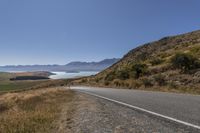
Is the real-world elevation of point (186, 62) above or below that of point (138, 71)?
above

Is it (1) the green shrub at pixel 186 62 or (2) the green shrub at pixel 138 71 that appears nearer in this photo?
(1) the green shrub at pixel 186 62

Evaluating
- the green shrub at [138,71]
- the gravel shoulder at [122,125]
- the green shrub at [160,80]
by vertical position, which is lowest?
the gravel shoulder at [122,125]

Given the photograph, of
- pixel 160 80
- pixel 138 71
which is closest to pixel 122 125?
pixel 160 80

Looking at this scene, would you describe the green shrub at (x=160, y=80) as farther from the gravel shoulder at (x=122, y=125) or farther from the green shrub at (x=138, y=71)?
the gravel shoulder at (x=122, y=125)

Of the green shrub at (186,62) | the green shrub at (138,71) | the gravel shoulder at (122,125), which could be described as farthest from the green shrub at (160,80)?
the gravel shoulder at (122,125)

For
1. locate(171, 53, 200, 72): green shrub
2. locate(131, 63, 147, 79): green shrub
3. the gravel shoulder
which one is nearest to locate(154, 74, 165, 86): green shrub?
locate(171, 53, 200, 72): green shrub

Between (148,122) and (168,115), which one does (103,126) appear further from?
(168,115)

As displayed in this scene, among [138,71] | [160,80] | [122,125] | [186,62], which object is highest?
[186,62]

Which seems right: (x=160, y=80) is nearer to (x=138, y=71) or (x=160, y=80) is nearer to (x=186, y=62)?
(x=186, y=62)

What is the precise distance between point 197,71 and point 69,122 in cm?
2281

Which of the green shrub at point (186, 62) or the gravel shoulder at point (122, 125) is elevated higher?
the green shrub at point (186, 62)

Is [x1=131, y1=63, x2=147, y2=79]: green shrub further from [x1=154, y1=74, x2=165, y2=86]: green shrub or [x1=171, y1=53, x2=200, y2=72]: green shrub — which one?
[x1=154, y1=74, x2=165, y2=86]: green shrub

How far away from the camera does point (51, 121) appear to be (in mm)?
9336

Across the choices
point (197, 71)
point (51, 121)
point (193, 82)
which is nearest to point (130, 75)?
point (197, 71)
